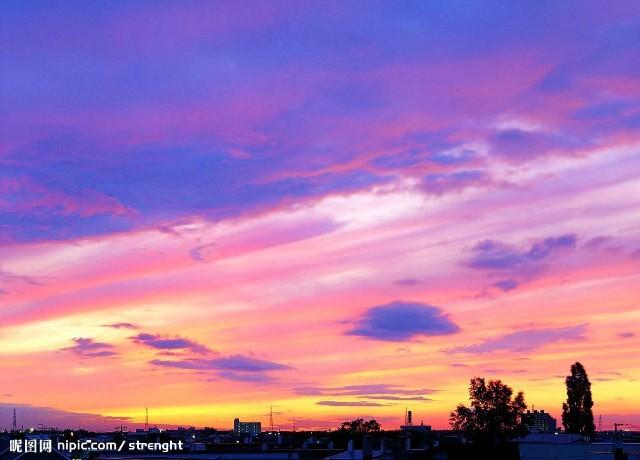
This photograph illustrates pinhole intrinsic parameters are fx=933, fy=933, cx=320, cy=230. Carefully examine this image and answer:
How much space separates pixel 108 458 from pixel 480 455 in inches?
2431

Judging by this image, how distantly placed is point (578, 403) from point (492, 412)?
1806cm

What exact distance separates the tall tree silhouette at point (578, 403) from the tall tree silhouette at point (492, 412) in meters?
11.5

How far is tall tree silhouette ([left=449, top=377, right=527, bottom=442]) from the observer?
189625 mm

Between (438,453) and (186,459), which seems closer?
(438,453)

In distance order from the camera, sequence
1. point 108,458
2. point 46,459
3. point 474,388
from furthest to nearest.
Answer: point 474,388 → point 108,458 → point 46,459

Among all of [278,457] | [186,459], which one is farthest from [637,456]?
[186,459]

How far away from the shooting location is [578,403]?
182m

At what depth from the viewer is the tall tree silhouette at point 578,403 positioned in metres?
180

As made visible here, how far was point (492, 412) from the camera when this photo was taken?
192 meters

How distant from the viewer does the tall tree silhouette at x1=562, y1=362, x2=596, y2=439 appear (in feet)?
591

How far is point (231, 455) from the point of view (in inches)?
5630

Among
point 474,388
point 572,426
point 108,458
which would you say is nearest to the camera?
point 108,458

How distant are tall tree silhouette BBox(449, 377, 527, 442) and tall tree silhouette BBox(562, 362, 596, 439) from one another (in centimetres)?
1153

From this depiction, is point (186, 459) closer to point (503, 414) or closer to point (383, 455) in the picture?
point (383, 455)
